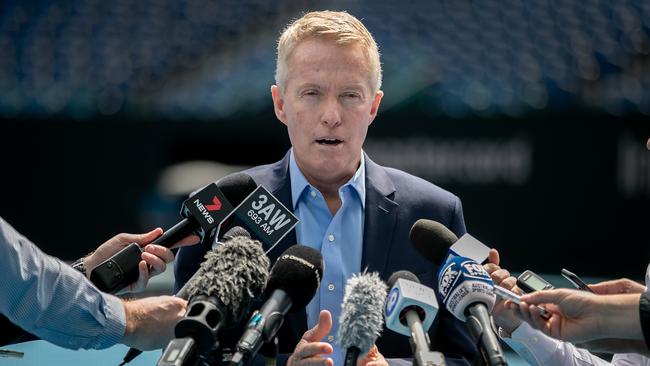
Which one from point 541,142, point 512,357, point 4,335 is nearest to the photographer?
point 4,335

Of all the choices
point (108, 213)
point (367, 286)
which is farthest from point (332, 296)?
point (108, 213)

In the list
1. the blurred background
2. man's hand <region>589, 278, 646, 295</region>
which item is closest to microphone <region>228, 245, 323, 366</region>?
man's hand <region>589, 278, 646, 295</region>

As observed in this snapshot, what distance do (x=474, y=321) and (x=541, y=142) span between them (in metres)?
4.54

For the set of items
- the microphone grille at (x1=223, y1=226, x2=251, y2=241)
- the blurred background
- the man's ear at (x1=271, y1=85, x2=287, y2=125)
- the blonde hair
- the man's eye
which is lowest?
the blurred background

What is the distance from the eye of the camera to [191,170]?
5.90 meters

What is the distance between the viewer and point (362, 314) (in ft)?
4.41

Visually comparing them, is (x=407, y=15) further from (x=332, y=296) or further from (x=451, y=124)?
(x=332, y=296)

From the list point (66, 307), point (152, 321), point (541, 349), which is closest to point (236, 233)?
point (152, 321)

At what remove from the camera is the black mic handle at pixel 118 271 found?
1606 mm

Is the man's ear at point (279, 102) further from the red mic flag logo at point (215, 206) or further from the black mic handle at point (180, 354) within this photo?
the black mic handle at point (180, 354)

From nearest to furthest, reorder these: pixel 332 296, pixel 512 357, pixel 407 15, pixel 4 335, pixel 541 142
→ 1. pixel 4 335
2. pixel 332 296
3. pixel 512 357
4. pixel 541 142
5. pixel 407 15

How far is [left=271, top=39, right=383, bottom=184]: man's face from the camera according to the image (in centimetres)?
197

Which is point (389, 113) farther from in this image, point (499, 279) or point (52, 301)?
point (52, 301)

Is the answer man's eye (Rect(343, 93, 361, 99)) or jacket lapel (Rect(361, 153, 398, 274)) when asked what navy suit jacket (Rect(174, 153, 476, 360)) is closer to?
jacket lapel (Rect(361, 153, 398, 274))
